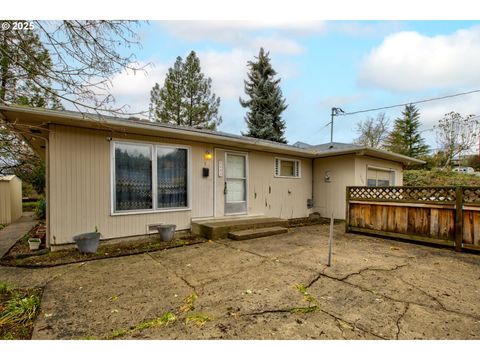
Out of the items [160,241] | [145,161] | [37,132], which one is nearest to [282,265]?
[160,241]

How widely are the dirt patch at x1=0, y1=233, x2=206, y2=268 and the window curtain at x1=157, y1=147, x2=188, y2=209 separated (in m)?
0.91

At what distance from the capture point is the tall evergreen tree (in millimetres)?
15922

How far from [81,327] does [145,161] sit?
3794 mm

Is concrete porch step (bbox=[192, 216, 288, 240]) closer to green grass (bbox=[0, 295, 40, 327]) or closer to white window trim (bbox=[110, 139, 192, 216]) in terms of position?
white window trim (bbox=[110, 139, 192, 216])

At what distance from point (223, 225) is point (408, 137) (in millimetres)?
26136

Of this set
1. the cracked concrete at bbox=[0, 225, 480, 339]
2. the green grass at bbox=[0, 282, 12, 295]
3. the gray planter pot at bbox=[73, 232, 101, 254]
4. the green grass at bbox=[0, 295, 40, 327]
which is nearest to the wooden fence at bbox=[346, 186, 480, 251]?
the cracked concrete at bbox=[0, 225, 480, 339]

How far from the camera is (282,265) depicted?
12.1ft

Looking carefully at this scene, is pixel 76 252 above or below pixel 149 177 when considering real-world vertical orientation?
below

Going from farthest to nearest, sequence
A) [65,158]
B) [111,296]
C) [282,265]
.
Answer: [65,158] → [282,265] → [111,296]

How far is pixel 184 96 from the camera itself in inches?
638

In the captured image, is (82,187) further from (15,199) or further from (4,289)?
(15,199)

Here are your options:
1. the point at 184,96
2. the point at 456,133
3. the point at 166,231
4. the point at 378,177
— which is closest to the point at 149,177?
the point at 166,231

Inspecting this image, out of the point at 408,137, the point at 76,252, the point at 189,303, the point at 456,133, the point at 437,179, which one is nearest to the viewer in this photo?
the point at 189,303
